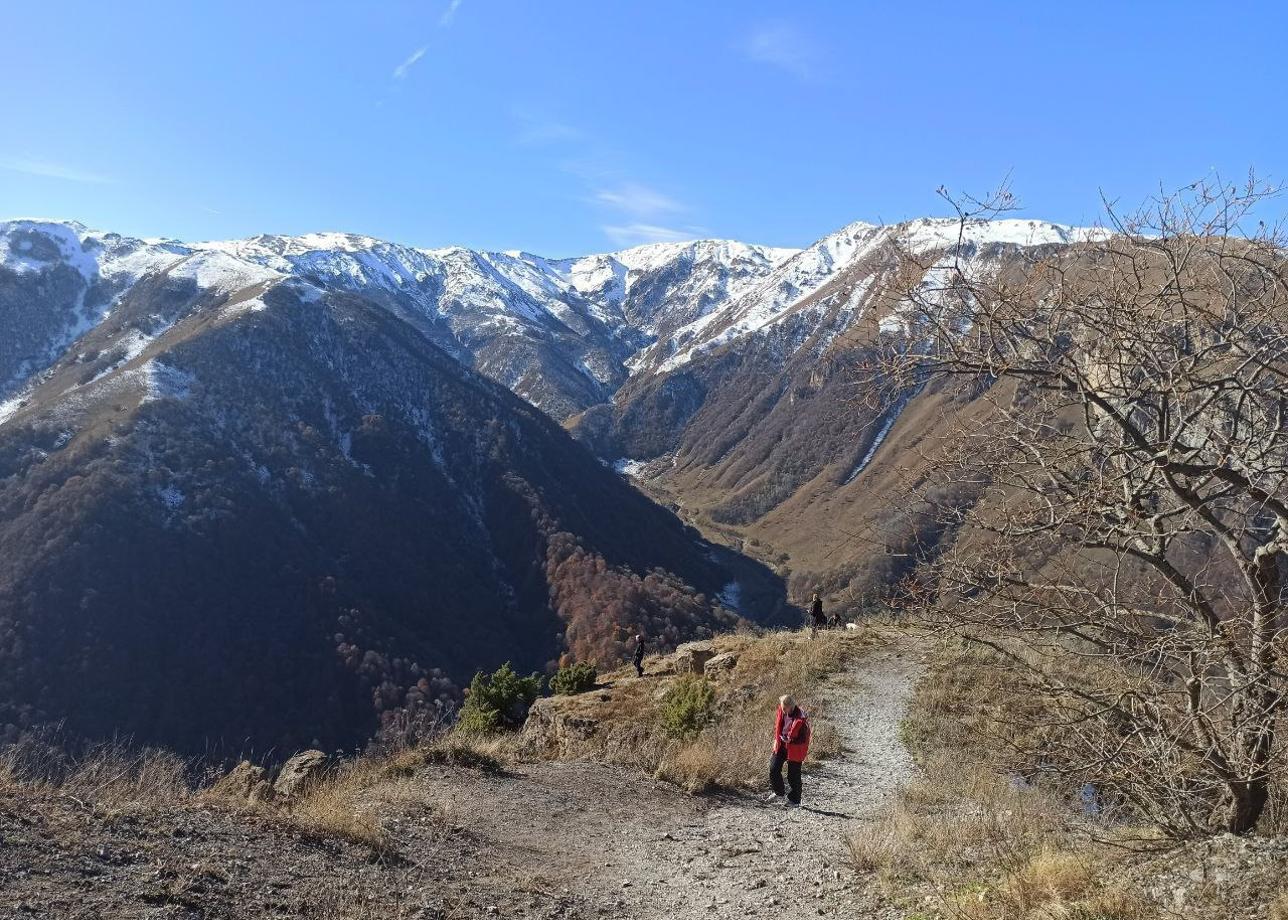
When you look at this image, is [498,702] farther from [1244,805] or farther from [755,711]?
[1244,805]

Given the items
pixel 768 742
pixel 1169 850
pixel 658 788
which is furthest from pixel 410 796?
pixel 1169 850

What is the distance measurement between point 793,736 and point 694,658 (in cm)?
1100

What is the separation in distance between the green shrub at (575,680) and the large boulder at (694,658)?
237cm

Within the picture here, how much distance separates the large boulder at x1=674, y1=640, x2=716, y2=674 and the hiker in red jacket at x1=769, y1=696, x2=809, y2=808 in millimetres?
9843

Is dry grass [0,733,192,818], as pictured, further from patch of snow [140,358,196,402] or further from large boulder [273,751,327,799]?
patch of snow [140,358,196,402]

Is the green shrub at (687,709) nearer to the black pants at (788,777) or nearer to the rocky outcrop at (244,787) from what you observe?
the black pants at (788,777)

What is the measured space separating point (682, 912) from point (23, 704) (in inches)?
4235

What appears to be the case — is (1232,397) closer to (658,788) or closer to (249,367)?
(658,788)

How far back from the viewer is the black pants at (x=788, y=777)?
10.0m

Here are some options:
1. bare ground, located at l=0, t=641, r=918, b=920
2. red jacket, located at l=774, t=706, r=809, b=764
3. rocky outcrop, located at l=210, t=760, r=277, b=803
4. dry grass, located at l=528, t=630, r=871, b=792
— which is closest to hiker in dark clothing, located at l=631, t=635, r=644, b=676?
dry grass, located at l=528, t=630, r=871, b=792

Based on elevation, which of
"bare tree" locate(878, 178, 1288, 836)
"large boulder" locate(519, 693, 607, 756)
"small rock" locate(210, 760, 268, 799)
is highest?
"bare tree" locate(878, 178, 1288, 836)

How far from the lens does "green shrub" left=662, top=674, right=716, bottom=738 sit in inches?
561

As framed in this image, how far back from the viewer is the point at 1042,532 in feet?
16.3

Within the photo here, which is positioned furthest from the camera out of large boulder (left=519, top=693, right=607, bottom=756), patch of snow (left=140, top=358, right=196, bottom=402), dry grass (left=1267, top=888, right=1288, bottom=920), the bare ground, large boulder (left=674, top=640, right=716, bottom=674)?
patch of snow (left=140, top=358, right=196, bottom=402)
